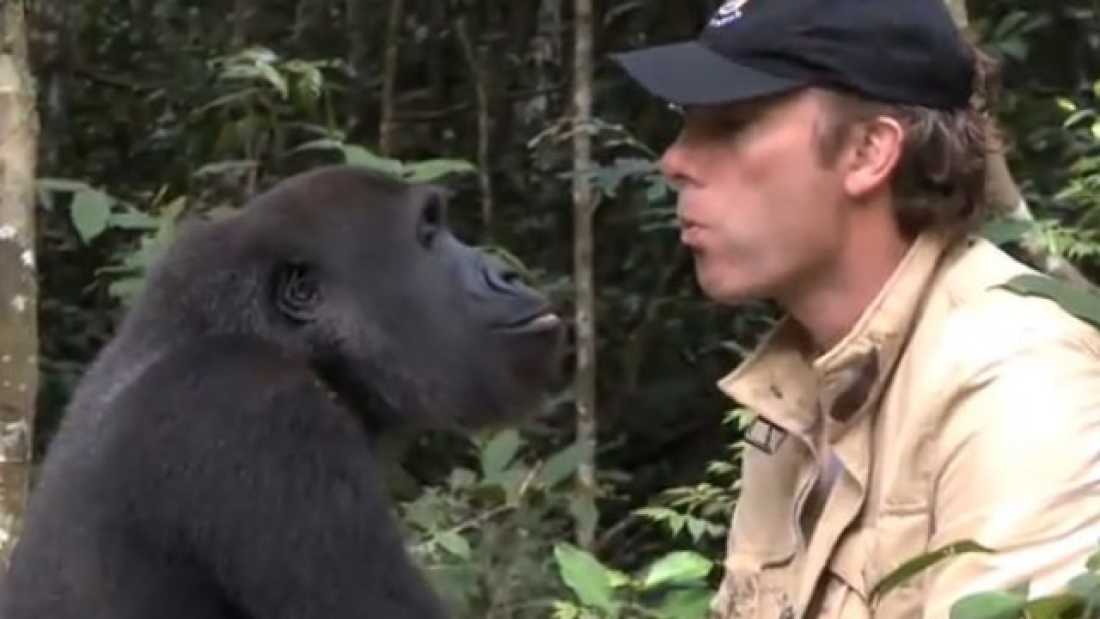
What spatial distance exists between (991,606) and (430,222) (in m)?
1.74

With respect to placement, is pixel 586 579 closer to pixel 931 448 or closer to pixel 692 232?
pixel 692 232

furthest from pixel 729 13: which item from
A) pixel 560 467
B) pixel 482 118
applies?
pixel 482 118

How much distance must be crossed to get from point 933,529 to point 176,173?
4.36 meters

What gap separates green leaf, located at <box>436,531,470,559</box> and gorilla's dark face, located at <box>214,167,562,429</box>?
0.59m

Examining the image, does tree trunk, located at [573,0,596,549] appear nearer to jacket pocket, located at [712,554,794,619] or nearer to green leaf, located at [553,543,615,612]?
green leaf, located at [553,543,615,612]

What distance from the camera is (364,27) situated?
22.0ft

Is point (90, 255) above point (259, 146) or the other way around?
the other way around

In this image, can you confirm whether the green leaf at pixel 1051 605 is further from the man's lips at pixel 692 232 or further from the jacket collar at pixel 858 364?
the man's lips at pixel 692 232

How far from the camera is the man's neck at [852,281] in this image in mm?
2469

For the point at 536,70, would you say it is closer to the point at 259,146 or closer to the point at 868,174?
the point at 259,146

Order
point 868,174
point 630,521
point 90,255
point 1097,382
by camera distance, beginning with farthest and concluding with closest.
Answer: point 90,255 < point 630,521 < point 868,174 < point 1097,382

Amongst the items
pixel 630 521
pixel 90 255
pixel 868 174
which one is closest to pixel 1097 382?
pixel 868 174

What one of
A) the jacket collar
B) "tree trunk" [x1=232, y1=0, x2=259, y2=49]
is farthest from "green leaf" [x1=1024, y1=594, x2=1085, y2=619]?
"tree trunk" [x1=232, y1=0, x2=259, y2=49]

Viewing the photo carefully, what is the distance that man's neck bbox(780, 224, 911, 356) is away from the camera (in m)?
2.47
